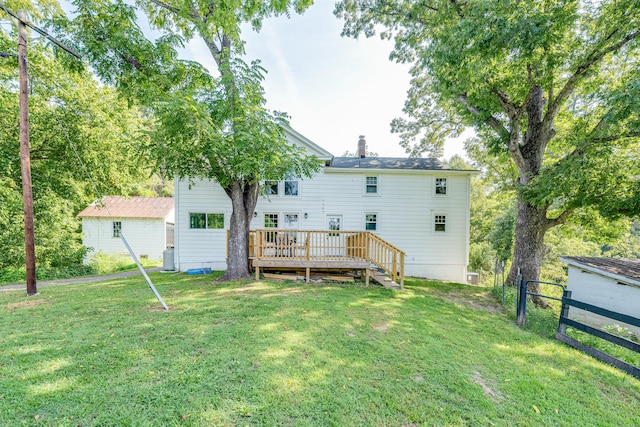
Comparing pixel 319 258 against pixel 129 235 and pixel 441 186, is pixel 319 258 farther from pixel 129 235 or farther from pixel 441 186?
pixel 129 235

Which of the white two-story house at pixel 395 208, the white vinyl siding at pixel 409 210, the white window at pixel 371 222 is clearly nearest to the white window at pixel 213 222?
the white two-story house at pixel 395 208

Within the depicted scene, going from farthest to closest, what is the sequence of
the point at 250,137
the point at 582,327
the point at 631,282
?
the point at 250,137 < the point at 631,282 < the point at 582,327

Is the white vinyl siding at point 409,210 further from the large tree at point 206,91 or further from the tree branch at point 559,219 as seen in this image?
the large tree at point 206,91

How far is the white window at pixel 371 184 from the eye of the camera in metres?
12.4

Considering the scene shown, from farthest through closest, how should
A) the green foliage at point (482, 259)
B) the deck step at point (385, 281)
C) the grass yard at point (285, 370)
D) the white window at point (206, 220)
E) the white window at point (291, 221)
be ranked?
the green foliage at point (482, 259) < the white window at point (291, 221) < the white window at point (206, 220) < the deck step at point (385, 281) < the grass yard at point (285, 370)

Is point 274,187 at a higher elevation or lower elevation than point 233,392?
higher

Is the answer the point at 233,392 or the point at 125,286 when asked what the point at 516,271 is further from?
the point at 125,286

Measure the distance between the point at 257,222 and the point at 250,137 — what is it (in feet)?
19.1

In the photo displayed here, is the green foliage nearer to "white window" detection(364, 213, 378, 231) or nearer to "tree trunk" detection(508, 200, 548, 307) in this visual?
"tree trunk" detection(508, 200, 548, 307)

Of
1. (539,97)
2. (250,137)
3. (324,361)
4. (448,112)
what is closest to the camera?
(324,361)

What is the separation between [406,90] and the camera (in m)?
13.7

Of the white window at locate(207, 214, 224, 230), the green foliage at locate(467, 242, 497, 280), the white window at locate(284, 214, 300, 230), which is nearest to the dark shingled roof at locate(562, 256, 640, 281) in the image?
the white window at locate(284, 214, 300, 230)

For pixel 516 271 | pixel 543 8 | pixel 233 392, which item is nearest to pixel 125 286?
pixel 233 392

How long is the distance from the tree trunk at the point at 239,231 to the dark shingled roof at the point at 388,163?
17.8ft
